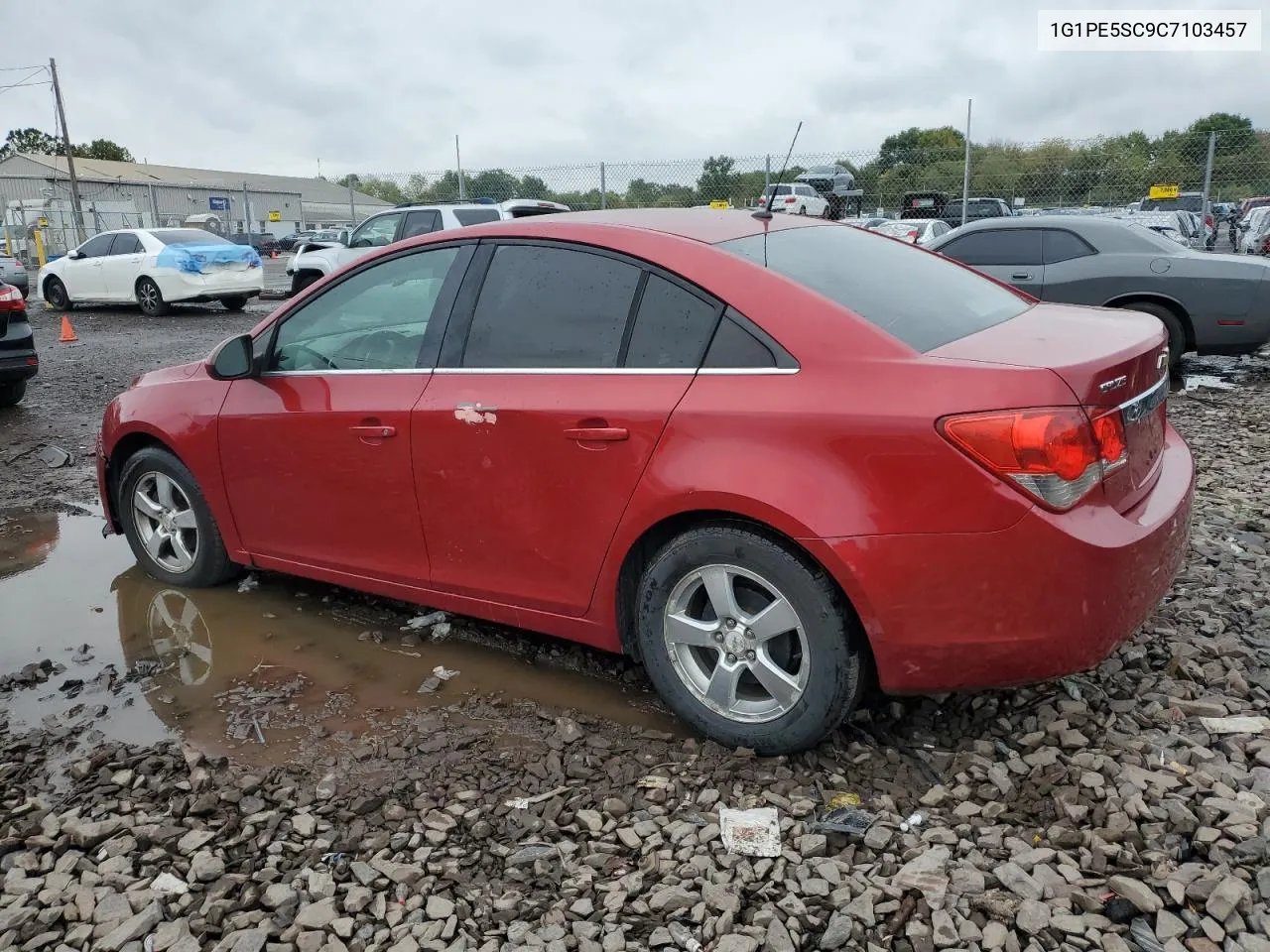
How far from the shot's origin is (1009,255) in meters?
9.16

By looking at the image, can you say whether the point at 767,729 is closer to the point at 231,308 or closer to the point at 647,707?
the point at 647,707

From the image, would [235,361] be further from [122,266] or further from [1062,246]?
[122,266]

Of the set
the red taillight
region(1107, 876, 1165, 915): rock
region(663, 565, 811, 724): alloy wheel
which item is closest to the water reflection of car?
region(663, 565, 811, 724): alloy wheel

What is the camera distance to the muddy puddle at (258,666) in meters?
3.41

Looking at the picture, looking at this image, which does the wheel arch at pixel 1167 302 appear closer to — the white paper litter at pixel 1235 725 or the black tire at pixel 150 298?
the white paper litter at pixel 1235 725

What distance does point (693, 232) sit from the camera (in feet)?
10.7

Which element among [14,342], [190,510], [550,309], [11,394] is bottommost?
[11,394]

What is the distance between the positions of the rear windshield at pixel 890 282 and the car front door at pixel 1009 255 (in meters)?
5.79

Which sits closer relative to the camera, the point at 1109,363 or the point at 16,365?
the point at 1109,363

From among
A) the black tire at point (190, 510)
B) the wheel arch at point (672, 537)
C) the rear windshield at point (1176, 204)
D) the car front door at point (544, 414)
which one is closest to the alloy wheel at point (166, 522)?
the black tire at point (190, 510)

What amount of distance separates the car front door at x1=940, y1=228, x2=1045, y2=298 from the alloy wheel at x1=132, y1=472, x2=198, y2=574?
7.19 metres

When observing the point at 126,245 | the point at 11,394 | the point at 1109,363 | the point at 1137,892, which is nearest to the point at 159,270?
the point at 126,245

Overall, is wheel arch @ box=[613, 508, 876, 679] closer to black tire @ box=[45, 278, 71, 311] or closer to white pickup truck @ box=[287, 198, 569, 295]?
white pickup truck @ box=[287, 198, 569, 295]

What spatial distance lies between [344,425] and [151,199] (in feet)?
80.1
